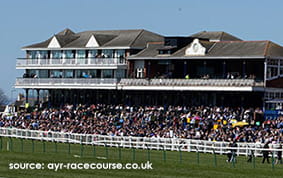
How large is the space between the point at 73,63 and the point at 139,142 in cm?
3263

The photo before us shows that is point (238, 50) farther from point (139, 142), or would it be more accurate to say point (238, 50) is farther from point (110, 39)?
point (139, 142)

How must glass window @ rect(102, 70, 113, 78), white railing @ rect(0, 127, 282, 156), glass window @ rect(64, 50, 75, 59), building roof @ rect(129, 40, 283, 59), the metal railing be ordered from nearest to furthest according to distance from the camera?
white railing @ rect(0, 127, 282, 156) → the metal railing → building roof @ rect(129, 40, 283, 59) → glass window @ rect(102, 70, 113, 78) → glass window @ rect(64, 50, 75, 59)

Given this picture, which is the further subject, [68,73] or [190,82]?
[68,73]

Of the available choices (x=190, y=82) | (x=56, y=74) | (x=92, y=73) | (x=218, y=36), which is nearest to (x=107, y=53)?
(x=92, y=73)

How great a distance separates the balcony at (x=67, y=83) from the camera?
78.2 metres

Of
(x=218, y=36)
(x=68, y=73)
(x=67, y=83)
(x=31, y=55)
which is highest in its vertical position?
(x=218, y=36)

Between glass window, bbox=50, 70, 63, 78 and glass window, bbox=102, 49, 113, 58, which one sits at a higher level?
glass window, bbox=102, 49, 113, 58

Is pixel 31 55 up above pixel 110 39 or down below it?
below

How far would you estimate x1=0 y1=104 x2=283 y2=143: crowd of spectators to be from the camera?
184ft

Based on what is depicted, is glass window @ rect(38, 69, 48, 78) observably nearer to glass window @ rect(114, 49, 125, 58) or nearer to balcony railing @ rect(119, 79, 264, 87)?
glass window @ rect(114, 49, 125, 58)

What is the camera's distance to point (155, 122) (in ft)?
213

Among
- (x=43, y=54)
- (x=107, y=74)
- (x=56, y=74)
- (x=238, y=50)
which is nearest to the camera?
(x=238, y=50)

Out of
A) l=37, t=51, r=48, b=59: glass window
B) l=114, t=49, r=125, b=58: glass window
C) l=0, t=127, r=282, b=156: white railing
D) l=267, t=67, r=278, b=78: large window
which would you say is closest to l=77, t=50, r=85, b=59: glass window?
l=114, t=49, r=125, b=58: glass window

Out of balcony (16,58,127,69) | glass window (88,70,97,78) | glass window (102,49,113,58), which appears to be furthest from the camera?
glass window (88,70,97,78)
